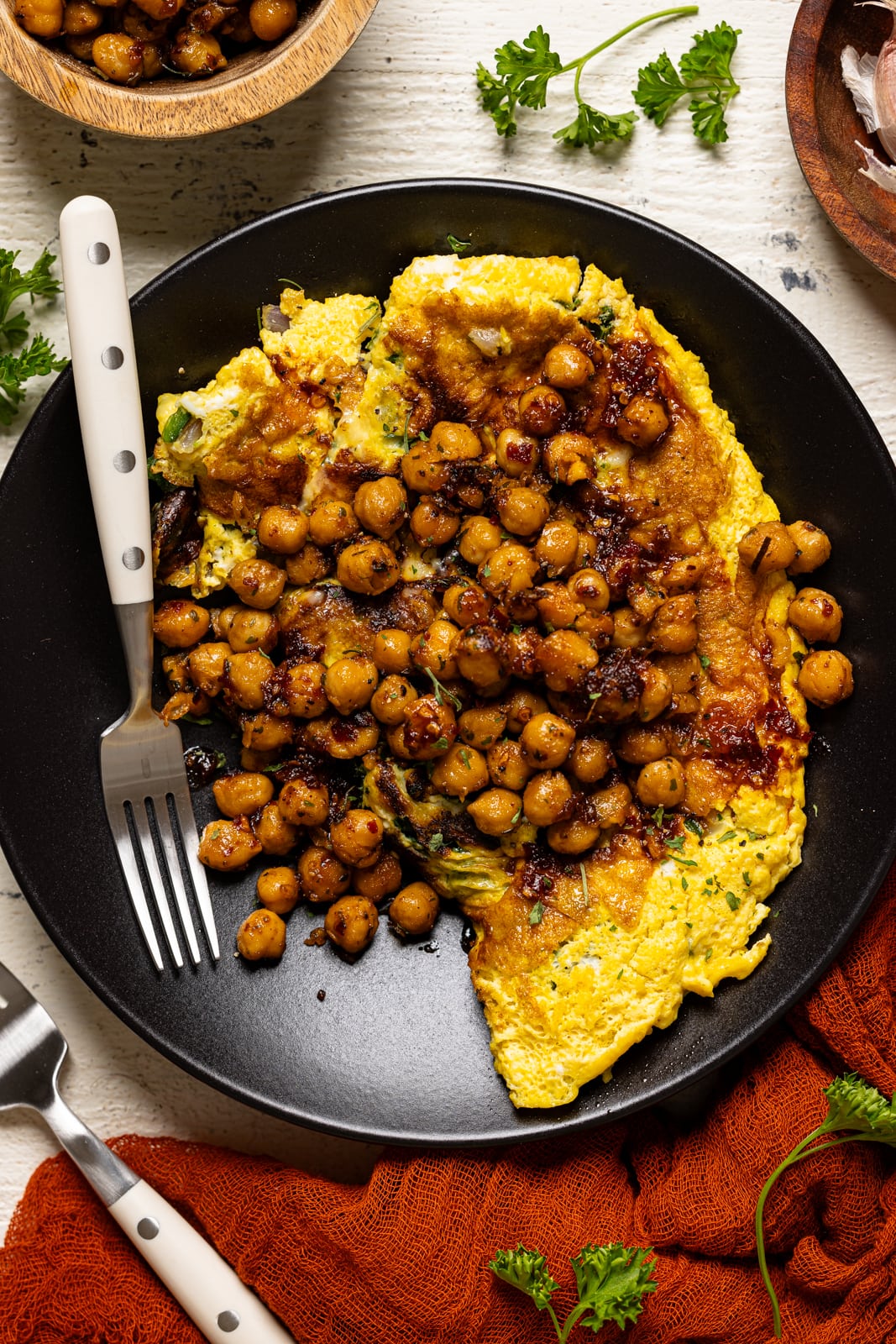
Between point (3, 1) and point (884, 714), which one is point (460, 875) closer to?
point (884, 714)

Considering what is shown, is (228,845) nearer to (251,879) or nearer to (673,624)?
(251,879)

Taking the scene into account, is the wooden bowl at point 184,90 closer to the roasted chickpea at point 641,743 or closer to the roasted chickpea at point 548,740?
the roasted chickpea at point 548,740

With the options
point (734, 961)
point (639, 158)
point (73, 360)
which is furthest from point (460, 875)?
point (639, 158)

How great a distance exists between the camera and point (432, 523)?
3469 mm

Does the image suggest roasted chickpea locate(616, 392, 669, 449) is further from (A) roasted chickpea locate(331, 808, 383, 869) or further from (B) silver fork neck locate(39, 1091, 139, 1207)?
(B) silver fork neck locate(39, 1091, 139, 1207)

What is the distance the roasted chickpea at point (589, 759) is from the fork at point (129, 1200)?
1.96 metres

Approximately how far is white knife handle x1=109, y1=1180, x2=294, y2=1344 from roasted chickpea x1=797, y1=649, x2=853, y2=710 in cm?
263

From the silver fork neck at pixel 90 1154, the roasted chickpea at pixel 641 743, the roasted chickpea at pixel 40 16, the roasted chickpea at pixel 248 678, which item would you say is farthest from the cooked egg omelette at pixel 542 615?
the silver fork neck at pixel 90 1154

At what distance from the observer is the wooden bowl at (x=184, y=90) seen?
336cm

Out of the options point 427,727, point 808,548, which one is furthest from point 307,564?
point 808,548

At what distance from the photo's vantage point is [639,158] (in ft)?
12.9

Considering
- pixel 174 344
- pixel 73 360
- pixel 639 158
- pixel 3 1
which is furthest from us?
pixel 639 158

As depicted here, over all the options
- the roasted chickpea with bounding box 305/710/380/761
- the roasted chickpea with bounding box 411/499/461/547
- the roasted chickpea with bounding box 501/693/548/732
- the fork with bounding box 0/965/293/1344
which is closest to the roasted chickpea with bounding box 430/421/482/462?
the roasted chickpea with bounding box 411/499/461/547

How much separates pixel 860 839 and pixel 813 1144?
99cm
